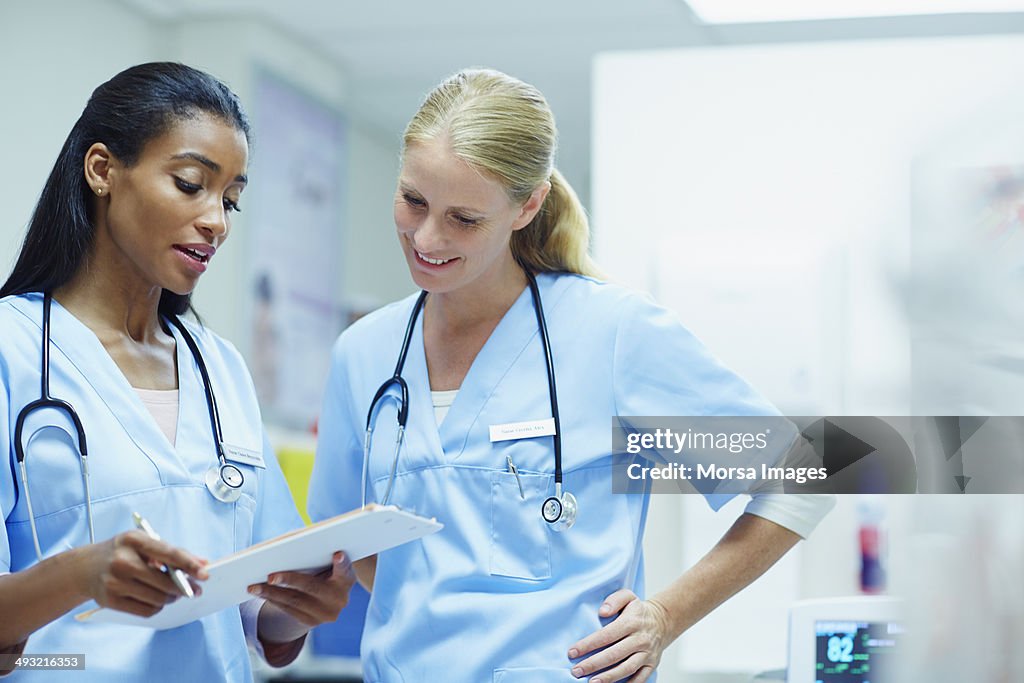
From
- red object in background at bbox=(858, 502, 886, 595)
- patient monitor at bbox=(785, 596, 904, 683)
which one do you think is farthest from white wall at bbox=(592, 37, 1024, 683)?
patient monitor at bbox=(785, 596, 904, 683)

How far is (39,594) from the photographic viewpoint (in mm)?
1125

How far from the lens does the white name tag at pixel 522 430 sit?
4.72 ft

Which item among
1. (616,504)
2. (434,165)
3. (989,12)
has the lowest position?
(616,504)

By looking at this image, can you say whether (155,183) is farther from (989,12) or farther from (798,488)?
(989,12)

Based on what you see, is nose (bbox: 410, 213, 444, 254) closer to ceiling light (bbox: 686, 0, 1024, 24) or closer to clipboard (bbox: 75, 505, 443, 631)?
clipboard (bbox: 75, 505, 443, 631)

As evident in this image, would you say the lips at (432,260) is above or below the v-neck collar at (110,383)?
above

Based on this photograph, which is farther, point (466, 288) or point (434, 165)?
point (466, 288)

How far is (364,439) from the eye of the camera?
155 centimetres

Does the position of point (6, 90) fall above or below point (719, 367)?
above

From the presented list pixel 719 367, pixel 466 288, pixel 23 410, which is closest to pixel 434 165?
pixel 466 288

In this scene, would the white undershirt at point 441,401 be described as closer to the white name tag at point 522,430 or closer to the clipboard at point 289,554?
the white name tag at point 522,430

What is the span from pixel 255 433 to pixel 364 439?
0.47 feet

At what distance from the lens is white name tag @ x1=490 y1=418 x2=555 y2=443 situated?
144 cm

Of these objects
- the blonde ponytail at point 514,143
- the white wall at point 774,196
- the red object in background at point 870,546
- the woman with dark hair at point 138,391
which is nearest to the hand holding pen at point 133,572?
the woman with dark hair at point 138,391
